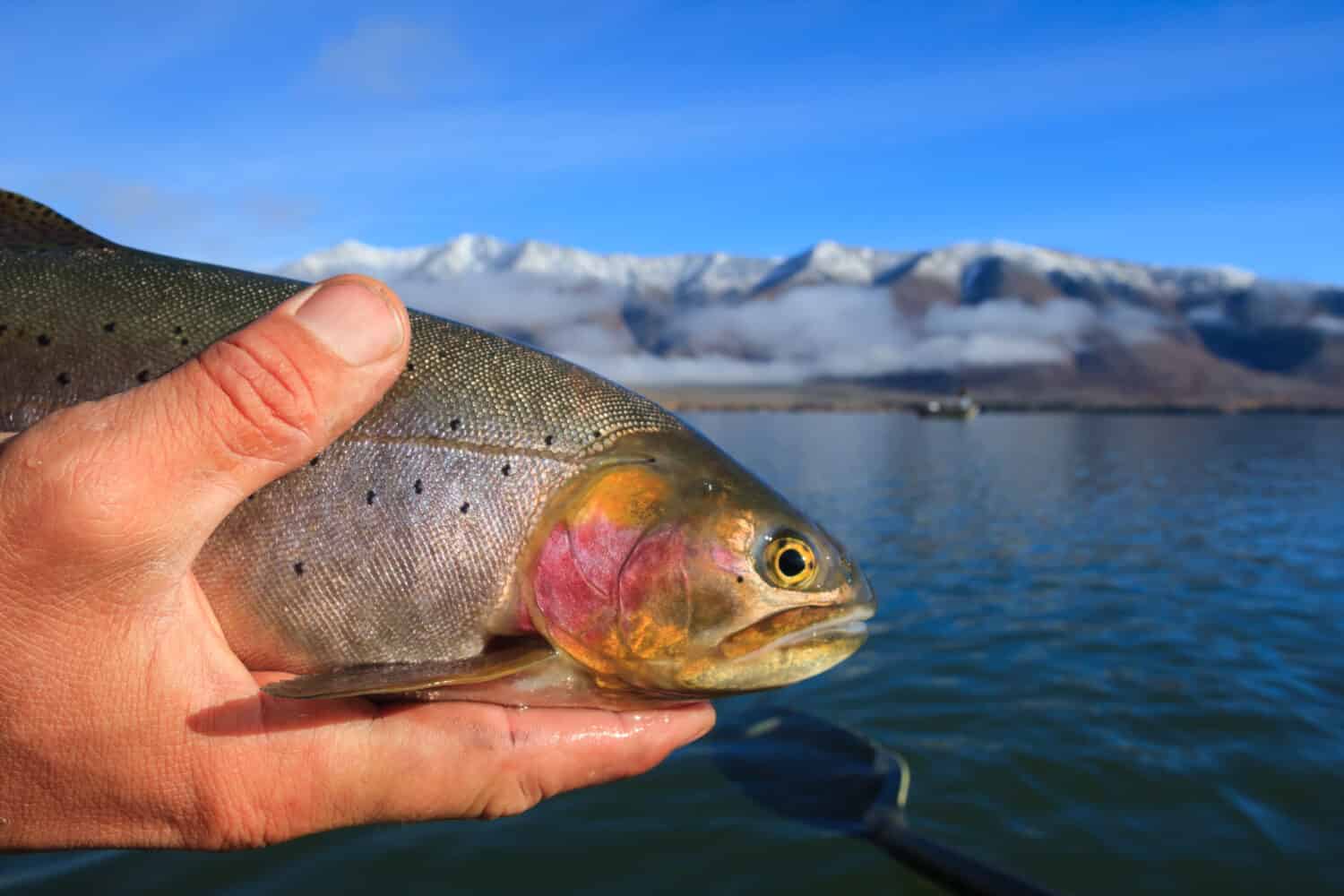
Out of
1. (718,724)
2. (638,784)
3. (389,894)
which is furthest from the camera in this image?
(718,724)

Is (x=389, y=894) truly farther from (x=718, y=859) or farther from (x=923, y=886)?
(x=923, y=886)

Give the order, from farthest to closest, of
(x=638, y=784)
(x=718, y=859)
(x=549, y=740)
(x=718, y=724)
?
(x=718, y=724) → (x=638, y=784) → (x=718, y=859) → (x=549, y=740)

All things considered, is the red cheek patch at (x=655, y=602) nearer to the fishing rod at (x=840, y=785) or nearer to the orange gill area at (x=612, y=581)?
the orange gill area at (x=612, y=581)

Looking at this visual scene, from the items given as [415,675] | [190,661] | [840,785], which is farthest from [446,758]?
[840,785]

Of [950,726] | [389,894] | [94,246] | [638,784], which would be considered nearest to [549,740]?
[94,246]

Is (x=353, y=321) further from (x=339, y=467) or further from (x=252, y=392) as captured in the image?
(x=339, y=467)

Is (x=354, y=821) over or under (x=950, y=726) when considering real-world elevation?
over

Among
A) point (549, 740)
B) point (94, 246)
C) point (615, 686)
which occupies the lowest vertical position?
point (549, 740)
